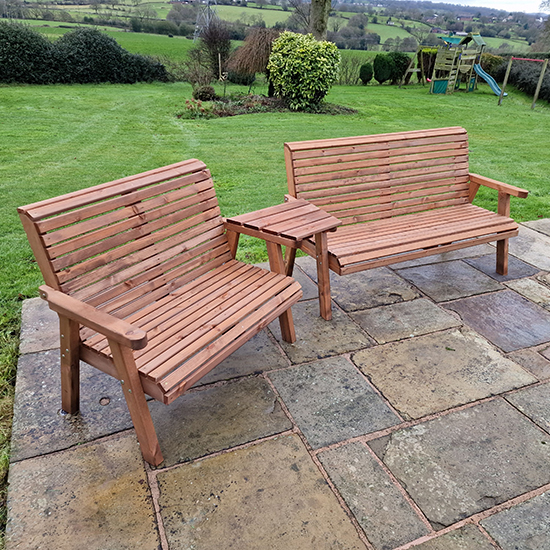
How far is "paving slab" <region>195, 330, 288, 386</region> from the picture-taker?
9.36 ft

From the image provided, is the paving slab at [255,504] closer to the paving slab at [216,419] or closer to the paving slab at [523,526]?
the paving slab at [216,419]

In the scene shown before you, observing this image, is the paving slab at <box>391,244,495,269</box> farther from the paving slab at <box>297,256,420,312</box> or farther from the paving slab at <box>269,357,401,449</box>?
the paving slab at <box>269,357,401,449</box>

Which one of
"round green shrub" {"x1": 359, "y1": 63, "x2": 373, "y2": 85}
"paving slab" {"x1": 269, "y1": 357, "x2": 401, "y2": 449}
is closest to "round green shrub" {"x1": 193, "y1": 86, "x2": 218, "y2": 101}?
"round green shrub" {"x1": 359, "y1": 63, "x2": 373, "y2": 85}

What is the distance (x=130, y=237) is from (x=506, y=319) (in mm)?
2737

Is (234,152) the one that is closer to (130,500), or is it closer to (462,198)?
(462,198)

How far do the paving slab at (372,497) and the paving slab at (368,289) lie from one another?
56.5 inches

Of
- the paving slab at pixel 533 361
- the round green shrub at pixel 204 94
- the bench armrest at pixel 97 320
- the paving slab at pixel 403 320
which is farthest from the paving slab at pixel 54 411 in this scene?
the round green shrub at pixel 204 94

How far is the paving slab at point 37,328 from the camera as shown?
3.06m

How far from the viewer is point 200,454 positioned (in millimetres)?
2314

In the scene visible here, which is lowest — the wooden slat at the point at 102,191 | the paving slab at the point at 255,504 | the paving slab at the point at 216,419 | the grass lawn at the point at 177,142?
the grass lawn at the point at 177,142

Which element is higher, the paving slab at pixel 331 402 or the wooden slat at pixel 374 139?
the wooden slat at pixel 374 139

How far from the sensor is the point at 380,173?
13.1 feet

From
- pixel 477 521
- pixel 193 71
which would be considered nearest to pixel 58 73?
pixel 193 71

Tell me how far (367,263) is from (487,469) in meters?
1.50
